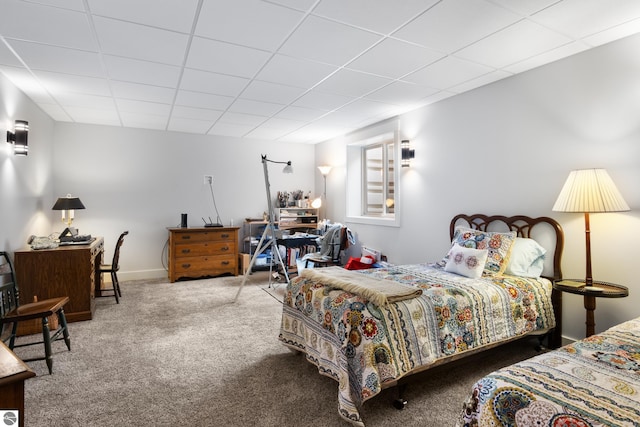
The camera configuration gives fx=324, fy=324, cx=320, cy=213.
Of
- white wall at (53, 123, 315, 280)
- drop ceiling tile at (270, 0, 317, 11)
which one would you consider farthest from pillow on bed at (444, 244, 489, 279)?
white wall at (53, 123, 315, 280)

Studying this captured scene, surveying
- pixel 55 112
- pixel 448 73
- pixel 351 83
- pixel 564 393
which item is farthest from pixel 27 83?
pixel 564 393

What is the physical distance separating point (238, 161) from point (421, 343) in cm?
518

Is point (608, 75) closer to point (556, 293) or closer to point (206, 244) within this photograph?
point (556, 293)

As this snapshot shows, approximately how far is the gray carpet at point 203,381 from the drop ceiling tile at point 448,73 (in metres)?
2.54

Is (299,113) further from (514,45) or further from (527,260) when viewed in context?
(527,260)

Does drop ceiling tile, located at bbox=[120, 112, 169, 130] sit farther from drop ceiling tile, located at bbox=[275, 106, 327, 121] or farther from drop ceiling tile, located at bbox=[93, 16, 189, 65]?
drop ceiling tile, located at bbox=[93, 16, 189, 65]

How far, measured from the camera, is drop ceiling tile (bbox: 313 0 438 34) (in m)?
2.12

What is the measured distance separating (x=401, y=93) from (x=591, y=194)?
215 cm

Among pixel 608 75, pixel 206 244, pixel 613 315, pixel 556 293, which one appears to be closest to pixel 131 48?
pixel 206 244

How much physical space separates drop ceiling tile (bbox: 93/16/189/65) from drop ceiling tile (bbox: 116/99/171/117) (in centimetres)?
148

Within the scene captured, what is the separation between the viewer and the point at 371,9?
219 centimetres

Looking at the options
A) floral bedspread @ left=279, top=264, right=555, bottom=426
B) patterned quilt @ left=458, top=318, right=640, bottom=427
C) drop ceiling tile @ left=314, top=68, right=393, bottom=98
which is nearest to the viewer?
patterned quilt @ left=458, top=318, right=640, bottom=427

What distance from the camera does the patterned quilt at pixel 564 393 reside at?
3.61 ft

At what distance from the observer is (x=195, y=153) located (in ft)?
19.9
